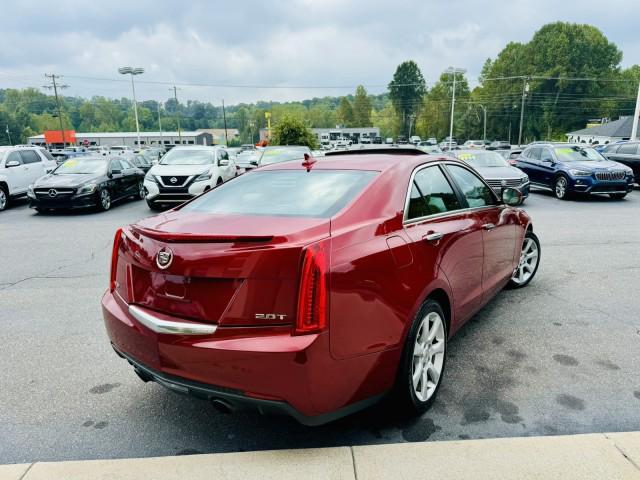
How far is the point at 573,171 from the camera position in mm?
13688

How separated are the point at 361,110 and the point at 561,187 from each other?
131173 millimetres

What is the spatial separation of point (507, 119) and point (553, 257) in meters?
91.2

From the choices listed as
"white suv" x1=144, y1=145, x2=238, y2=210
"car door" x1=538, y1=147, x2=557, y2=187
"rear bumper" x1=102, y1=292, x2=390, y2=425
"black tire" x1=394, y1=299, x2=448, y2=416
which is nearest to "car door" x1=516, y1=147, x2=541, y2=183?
"car door" x1=538, y1=147, x2=557, y2=187

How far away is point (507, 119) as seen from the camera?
89.6 m

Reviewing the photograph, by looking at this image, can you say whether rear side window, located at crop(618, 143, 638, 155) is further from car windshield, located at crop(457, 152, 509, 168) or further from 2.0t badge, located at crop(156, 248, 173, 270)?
2.0t badge, located at crop(156, 248, 173, 270)

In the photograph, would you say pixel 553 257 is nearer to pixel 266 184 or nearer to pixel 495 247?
pixel 495 247

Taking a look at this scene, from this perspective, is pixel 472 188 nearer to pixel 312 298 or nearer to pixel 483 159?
pixel 312 298

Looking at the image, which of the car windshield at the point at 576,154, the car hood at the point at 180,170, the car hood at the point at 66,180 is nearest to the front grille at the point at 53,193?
the car hood at the point at 66,180

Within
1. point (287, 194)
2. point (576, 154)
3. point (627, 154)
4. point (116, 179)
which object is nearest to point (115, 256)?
point (287, 194)

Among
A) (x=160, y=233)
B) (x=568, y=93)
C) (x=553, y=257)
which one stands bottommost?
(x=553, y=257)

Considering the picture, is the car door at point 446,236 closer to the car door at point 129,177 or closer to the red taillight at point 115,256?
the red taillight at point 115,256

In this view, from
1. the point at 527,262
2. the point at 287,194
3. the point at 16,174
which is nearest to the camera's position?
the point at 287,194

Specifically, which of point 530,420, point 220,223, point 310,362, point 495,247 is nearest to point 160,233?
point 220,223

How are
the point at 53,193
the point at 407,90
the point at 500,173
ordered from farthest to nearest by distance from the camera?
the point at 407,90 → the point at 500,173 → the point at 53,193
